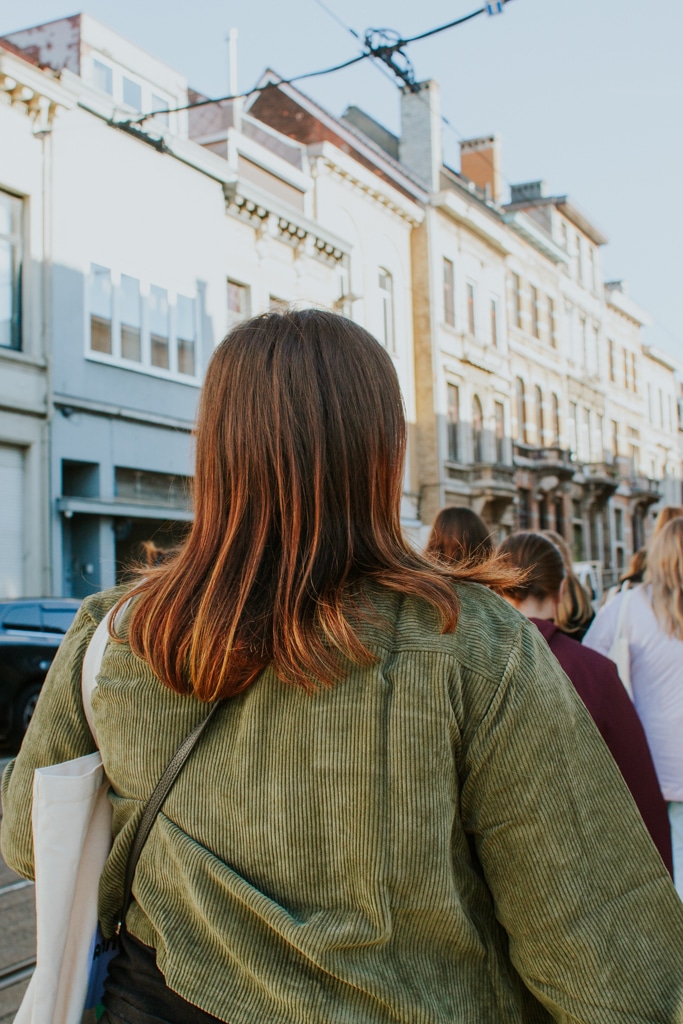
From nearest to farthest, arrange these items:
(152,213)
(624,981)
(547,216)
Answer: (624,981)
(152,213)
(547,216)

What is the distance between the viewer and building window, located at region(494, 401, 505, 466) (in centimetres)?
3167

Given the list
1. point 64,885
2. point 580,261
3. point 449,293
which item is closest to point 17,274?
point 64,885

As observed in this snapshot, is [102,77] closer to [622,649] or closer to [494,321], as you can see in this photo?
[622,649]

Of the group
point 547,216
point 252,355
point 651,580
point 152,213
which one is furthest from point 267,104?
point 252,355

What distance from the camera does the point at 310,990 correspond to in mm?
1225

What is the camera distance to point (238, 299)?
19250 millimetres

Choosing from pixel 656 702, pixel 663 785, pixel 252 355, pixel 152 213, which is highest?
pixel 152 213

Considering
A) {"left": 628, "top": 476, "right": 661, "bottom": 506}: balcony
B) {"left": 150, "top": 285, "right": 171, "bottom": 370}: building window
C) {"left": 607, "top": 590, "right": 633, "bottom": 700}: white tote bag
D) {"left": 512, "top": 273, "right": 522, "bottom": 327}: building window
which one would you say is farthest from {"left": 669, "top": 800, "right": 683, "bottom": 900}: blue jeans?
{"left": 628, "top": 476, "right": 661, "bottom": 506}: balcony

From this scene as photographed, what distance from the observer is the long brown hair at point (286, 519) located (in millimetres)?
1338

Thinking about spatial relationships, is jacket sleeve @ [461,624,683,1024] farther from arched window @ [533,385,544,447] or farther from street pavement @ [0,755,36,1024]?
arched window @ [533,385,544,447]

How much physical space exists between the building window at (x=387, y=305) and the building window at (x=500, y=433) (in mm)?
6548

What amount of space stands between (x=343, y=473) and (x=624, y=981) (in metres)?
0.79

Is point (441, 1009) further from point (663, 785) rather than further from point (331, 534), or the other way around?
point (663, 785)

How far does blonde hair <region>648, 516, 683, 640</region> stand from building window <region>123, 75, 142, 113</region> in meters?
15.7
